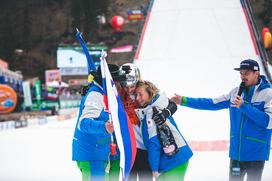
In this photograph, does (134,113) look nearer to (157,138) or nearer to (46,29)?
(157,138)

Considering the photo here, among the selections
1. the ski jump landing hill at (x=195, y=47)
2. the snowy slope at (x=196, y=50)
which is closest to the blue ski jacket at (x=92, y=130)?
the snowy slope at (x=196, y=50)

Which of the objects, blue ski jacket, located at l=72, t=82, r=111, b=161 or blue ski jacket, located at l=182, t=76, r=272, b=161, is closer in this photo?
blue ski jacket, located at l=72, t=82, r=111, b=161

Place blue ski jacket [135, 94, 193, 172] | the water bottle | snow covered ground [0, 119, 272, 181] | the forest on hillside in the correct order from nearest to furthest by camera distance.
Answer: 1. blue ski jacket [135, 94, 193, 172]
2. the water bottle
3. snow covered ground [0, 119, 272, 181]
4. the forest on hillside

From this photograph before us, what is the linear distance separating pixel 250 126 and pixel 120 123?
892mm

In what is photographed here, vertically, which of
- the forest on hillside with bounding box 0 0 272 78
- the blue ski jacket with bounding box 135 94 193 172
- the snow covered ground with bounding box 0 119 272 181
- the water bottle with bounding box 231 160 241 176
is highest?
the forest on hillside with bounding box 0 0 272 78

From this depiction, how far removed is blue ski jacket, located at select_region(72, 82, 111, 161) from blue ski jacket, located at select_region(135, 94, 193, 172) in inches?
8.4

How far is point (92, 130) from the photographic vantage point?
1.96 metres

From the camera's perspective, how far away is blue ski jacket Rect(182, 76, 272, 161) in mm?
2299

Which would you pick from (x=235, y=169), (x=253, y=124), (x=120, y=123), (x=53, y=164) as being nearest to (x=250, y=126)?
(x=253, y=124)

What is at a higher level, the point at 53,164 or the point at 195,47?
the point at 195,47

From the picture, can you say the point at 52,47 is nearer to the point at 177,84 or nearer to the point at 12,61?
the point at 12,61

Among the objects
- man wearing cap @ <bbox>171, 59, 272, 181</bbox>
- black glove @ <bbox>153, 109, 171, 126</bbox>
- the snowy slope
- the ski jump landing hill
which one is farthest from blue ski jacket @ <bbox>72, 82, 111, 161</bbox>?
the ski jump landing hill

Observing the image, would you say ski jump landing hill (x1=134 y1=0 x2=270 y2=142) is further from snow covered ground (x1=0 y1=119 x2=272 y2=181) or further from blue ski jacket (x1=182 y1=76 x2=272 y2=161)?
blue ski jacket (x1=182 y1=76 x2=272 y2=161)

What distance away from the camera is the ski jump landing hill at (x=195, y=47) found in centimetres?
800
